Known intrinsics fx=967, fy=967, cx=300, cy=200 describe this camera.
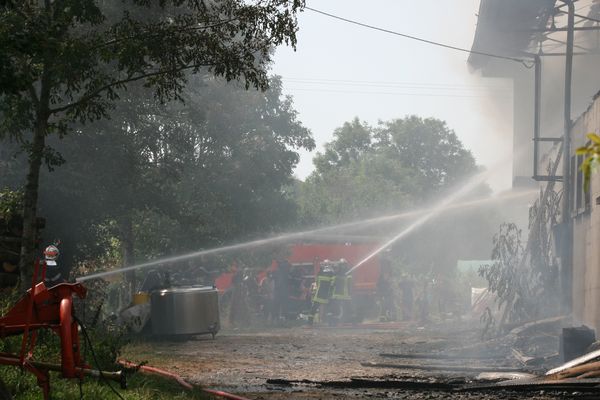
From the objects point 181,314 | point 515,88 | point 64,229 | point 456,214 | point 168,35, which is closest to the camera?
point 168,35

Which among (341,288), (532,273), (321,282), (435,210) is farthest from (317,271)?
(435,210)

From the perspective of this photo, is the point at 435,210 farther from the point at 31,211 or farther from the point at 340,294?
the point at 31,211

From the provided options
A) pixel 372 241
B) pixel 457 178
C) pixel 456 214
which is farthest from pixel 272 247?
pixel 457 178

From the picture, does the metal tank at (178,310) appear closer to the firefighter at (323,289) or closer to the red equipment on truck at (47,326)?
the firefighter at (323,289)

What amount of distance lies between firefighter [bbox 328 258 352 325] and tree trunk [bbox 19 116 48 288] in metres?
17.4

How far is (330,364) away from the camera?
13.6 m

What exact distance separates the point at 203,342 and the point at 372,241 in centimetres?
2001

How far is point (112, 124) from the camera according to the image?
20.3 metres

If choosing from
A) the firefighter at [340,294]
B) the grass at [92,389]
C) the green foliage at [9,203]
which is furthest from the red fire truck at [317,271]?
the grass at [92,389]

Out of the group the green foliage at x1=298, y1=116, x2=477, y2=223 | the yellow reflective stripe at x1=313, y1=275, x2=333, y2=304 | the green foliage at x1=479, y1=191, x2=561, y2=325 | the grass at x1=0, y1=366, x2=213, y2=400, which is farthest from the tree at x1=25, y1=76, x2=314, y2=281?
the green foliage at x1=298, y1=116, x2=477, y2=223

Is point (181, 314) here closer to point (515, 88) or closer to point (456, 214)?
point (515, 88)

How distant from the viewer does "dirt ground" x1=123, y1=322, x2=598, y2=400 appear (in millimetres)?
9930

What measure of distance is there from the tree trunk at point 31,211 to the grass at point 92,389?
2039mm

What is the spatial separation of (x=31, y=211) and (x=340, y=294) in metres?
18.1
